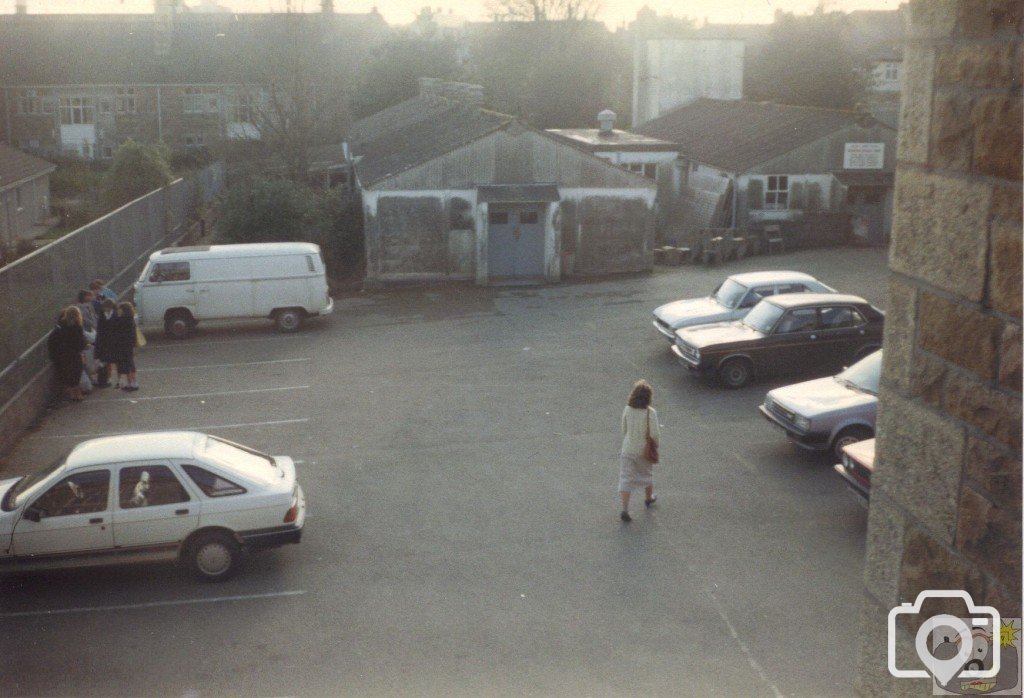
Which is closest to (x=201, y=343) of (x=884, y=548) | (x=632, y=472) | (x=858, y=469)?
(x=632, y=472)

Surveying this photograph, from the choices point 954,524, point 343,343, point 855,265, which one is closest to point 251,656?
point 954,524

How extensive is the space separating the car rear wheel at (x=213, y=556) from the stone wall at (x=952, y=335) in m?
9.00

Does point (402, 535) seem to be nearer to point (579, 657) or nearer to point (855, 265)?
point (579, 657)

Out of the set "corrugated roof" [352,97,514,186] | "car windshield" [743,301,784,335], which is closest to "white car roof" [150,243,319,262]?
"corrugated roof" [352,97,514,186]

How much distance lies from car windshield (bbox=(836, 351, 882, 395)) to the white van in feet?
43.5

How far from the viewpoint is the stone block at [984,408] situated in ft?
6.49

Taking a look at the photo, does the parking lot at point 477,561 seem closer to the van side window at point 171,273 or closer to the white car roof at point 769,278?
the white car roof at point 769,278

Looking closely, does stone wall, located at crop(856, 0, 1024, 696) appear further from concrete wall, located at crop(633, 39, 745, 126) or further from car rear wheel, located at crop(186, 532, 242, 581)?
concrete wall, located at crop(633, 39, 745, 126)

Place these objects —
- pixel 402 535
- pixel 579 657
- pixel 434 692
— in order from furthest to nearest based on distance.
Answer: pixel 402 535
pixel 579 657
pixel 434 692

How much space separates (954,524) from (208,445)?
10.0m

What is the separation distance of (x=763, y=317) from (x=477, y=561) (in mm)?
9691

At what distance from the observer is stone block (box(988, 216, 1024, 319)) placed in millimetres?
1934

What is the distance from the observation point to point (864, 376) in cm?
1482

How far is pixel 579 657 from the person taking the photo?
8.93 meters
